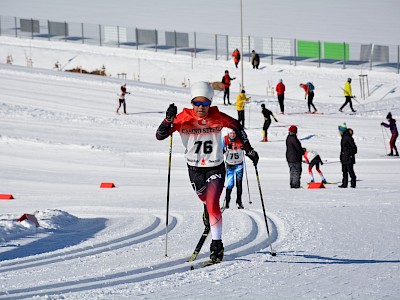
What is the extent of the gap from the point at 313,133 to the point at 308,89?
3.43 metres

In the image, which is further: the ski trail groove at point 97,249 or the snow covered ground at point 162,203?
the ski trail groove at point 97,249

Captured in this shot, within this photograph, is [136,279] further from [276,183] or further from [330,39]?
[330,39]

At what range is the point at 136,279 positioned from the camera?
793 cm

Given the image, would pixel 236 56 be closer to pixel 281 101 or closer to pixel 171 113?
pixel 281 101

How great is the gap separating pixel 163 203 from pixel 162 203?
4 centimetres

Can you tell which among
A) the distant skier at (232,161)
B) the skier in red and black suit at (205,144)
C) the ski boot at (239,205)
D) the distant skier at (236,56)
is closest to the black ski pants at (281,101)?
the distant skier at (236,56)

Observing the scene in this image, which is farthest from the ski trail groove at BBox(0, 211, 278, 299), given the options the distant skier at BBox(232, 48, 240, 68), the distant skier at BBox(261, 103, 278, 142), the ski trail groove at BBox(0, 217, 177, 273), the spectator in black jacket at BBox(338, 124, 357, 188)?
the distant skier at BBox(232, 48, 240, 68)

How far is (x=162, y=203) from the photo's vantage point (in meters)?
16.5

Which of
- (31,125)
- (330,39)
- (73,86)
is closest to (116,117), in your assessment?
(31,125)

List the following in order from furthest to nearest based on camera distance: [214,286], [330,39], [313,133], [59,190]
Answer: [330,39]
[313,133]
[59,190]
[214,286]

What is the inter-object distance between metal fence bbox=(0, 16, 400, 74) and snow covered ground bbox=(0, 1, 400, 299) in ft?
6.53

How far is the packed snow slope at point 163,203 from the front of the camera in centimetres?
786

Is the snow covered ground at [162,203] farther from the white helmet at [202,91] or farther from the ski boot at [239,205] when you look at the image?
the white helmet at [202,91]

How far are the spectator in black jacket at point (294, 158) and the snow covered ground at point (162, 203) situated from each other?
39 cm
